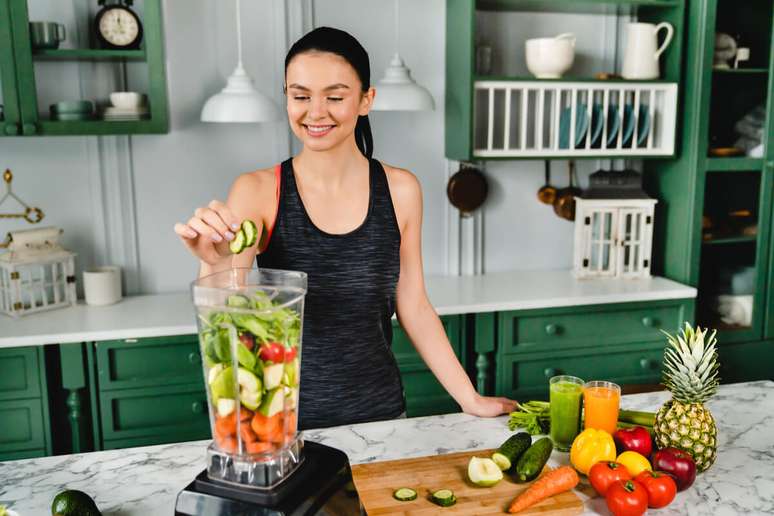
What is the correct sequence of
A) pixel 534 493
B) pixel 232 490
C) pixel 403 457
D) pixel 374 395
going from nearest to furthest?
1. pixel 232 490
2. pixel 534 493
3. pixel 403 457
4. pixel 374 395

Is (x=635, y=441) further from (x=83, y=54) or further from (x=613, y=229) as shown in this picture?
(x=83, y=54)

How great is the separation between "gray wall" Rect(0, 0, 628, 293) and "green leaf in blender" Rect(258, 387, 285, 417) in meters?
2.14

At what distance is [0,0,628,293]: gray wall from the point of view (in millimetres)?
2852

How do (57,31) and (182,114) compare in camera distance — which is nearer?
(57,31)

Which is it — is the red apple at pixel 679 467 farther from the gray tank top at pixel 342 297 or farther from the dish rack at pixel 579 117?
the dish rack at pixel 579 117

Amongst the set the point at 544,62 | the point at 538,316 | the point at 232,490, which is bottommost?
the point at 538,316

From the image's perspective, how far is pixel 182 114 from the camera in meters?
2.96

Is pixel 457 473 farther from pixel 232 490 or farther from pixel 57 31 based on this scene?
pixel 57 31

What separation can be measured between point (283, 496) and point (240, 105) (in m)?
1.79

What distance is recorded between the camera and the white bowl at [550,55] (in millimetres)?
2955

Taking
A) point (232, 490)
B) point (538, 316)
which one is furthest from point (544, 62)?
point (232, 490)

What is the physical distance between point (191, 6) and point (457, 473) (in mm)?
2292

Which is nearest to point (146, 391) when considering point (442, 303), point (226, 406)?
point (442, 303)

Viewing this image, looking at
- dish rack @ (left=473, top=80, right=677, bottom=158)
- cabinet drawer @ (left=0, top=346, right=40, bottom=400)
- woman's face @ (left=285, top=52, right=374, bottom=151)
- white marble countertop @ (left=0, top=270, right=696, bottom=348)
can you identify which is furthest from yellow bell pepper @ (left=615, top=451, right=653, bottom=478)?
cabinet drawer @ (left=0, top=346, right=40, bottom=400)
